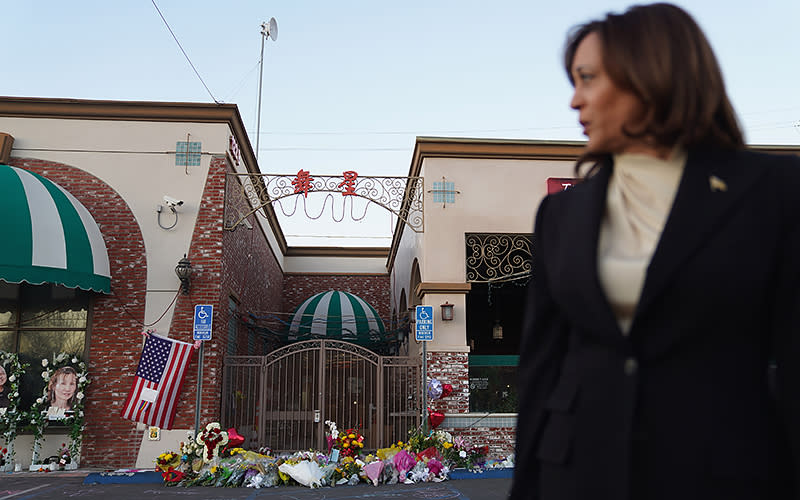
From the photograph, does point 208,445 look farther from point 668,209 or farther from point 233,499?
point 668,209

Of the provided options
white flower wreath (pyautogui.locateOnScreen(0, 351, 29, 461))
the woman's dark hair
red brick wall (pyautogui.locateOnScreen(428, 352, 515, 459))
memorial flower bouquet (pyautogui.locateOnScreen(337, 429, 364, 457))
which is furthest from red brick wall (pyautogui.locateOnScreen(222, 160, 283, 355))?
the woman's dark hair

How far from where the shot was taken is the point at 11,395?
33.0ft

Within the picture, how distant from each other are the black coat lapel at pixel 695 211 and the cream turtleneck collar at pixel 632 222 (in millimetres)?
43

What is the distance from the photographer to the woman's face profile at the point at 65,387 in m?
10.3

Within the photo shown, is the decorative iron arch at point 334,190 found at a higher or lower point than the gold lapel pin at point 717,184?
higher

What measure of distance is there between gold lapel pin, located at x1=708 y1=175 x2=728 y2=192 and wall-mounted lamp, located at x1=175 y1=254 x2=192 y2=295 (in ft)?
33.7

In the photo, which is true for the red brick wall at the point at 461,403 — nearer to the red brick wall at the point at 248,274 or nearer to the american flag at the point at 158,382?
the red brick wall at the point at 248,274

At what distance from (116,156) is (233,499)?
6.25 metres

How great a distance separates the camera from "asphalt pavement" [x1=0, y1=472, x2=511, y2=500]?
26.8 feet

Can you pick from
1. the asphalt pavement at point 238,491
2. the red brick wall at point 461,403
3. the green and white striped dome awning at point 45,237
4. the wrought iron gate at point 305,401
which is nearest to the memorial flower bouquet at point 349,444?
the asphalt pavement at point 238,491

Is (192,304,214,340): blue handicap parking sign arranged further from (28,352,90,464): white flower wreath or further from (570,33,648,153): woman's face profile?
(570,33,648,153): woman's face profile

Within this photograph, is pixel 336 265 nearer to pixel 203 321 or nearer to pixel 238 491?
pixel 203 321

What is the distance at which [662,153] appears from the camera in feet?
4.25

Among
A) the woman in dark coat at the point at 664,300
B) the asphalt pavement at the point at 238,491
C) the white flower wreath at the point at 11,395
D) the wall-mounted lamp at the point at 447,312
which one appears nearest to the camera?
the woman in dark coat at the point at 664,300
